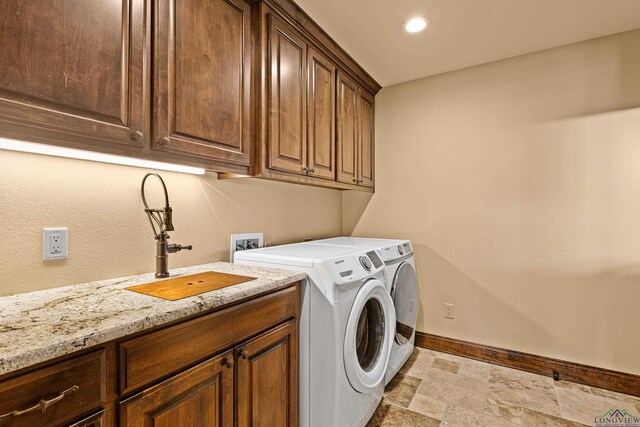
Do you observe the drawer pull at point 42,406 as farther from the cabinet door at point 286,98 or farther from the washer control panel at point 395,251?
the washer control panel at point 395,251

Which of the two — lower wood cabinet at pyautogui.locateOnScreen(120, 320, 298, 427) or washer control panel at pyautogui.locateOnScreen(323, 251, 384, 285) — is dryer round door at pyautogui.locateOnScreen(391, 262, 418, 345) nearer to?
washer control panel at pyautogui.locateOnScreen(323, 251, 384, 285)

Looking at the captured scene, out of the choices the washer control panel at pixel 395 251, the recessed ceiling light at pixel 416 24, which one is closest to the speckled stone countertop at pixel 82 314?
the washer control panel at pixel 395 251

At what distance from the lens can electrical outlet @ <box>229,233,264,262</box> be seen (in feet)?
6.17

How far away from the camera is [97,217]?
1.28 m

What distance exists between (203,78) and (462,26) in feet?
5.35

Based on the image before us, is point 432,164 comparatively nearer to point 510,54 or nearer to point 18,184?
point 510,54

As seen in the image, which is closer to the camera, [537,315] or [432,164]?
[537,315]

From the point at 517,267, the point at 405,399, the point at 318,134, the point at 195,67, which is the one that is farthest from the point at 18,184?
the point at 517,267

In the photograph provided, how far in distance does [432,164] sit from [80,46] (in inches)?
94.8

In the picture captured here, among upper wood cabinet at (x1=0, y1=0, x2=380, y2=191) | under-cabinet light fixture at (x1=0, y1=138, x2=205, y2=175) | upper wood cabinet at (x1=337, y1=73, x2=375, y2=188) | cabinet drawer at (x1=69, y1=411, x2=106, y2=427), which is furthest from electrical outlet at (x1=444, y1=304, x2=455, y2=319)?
cabinet drawer at (x1=69, y1=411, x2=106, y2=427)

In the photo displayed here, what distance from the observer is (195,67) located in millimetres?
1312

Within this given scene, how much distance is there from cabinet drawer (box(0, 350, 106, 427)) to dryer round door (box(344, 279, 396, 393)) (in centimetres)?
101

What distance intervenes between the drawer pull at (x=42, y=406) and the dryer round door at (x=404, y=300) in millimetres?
1711

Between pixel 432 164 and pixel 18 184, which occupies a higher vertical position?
pixel 432 164
